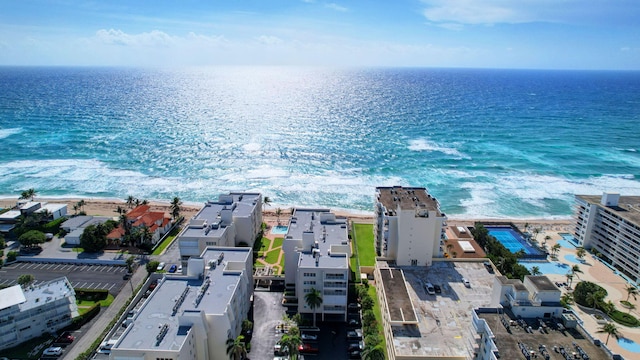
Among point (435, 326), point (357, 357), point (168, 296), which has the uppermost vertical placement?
point (168, 296)

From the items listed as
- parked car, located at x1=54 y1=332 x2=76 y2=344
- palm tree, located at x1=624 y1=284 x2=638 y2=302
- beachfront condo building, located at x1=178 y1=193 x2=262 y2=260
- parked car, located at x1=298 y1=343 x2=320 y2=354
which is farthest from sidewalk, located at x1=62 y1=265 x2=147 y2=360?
palm tree, located at x1=624 y1=284 x2=638 y2=302

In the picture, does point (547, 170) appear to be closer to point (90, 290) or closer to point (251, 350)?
point (251, 350)

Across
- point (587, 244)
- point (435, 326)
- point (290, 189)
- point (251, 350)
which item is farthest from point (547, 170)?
point (251, 350)

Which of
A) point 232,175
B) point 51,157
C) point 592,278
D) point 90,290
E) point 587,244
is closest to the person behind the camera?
point 90,290

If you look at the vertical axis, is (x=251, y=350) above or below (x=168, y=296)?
below

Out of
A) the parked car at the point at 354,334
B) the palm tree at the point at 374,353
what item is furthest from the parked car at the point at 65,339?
the palm tree at the point at 374,353
